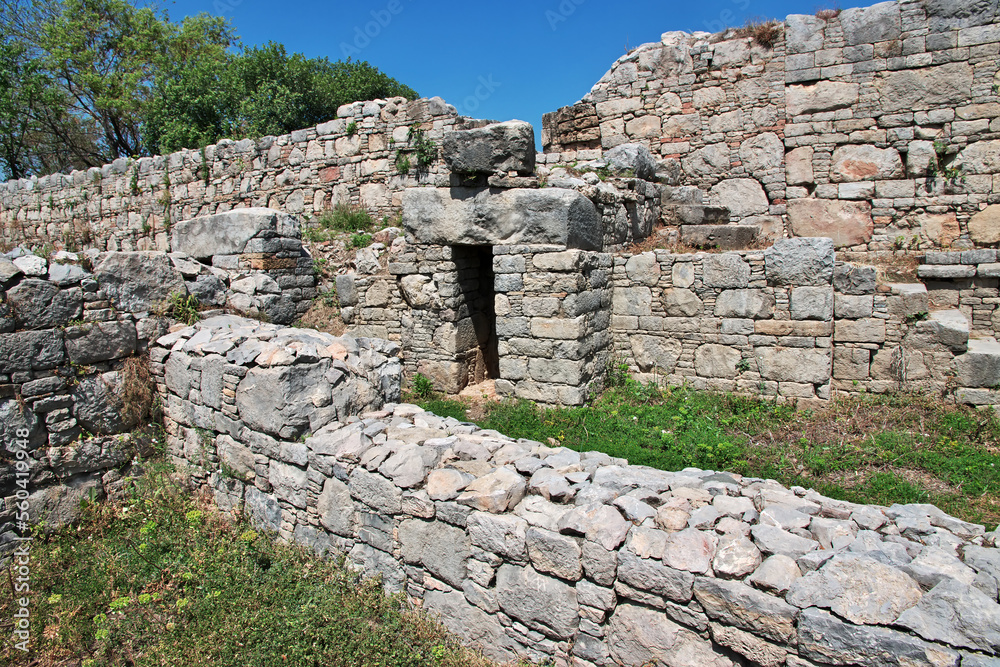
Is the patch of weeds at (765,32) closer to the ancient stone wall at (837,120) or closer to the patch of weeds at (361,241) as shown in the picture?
the ancient stone wall at (837,120)

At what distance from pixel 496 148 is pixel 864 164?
608cm

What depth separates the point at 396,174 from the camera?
10.8 meters

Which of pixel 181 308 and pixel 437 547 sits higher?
pixel 181 308

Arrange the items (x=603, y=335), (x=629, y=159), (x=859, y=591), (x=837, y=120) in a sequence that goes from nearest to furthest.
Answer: (x=859, y=591) → (x=603, y=335) → (x=629, y=159) → (x=837, y=120)

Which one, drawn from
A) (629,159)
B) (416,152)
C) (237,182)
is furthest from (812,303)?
(237,182)

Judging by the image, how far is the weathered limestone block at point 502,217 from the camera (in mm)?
6574

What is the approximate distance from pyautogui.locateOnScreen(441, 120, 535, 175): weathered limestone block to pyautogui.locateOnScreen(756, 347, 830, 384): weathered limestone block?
3574mm

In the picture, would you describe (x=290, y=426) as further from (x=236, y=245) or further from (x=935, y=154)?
(x=935, y=154)

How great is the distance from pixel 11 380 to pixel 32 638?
2070 mm

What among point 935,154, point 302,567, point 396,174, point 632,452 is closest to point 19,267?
point 302,567

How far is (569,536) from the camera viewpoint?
10.5 ft

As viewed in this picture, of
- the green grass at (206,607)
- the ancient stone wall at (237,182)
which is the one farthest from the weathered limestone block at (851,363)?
the ancient stone wall at (237,182)

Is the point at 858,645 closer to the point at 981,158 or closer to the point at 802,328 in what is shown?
the point at 802,328

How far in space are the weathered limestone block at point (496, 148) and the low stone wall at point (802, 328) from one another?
2064 millimetres
